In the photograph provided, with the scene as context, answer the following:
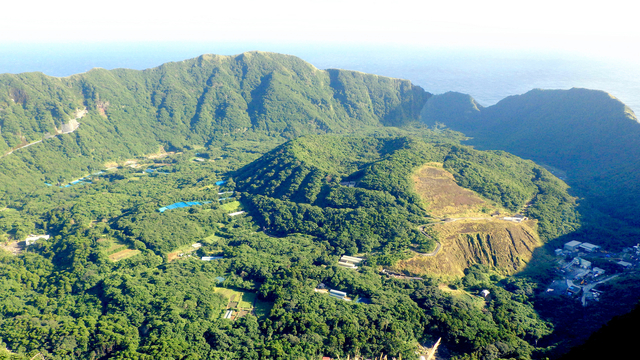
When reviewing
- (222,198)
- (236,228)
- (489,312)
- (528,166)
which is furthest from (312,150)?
(489,312)

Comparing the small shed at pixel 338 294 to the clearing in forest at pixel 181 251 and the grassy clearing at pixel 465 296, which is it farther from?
the clearing in forest at pixel 181 251

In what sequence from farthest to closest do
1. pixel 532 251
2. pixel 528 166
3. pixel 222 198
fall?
pixel 528 166, pixel 222 198, pixel 532 251

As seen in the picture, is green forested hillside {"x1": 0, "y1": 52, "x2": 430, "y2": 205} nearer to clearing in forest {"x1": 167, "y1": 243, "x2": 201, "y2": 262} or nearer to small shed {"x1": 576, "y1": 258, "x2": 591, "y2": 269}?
clearing in forest {"x1": 167, "y1": 243, "x2": 201, "y2": 262}

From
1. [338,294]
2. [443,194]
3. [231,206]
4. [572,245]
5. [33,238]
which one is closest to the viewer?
[338,294]

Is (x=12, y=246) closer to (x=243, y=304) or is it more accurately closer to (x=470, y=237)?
(x=243, y=304)

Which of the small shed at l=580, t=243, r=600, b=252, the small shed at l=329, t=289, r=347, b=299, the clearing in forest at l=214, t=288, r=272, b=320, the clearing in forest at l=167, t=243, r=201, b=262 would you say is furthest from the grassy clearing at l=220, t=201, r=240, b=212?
the small shed at l=580, t=243, r=600, b=252

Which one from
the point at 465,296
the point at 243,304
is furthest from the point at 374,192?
the point at 243,304

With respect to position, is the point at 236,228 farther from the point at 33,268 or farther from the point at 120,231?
the point at 33,268
